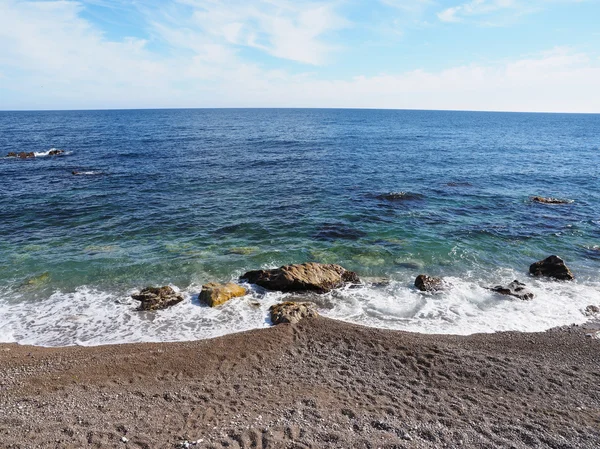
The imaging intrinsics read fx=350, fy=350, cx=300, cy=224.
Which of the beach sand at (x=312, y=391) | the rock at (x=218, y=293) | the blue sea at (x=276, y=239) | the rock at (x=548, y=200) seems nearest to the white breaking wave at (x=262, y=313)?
the blue sea at (x=276, y=239)

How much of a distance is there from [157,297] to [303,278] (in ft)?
24.0

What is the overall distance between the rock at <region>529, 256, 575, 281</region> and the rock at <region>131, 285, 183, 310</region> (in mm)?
19713

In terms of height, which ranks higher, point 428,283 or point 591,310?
point 428,283

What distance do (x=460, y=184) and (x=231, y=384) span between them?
122 ft

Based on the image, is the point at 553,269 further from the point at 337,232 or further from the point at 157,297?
the point at 157,297

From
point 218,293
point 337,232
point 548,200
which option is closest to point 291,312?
point 218,293

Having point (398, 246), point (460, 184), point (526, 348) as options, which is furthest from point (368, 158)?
point (526, 348)

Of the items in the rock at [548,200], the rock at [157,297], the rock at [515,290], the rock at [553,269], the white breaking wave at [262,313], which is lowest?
the white breaking wave at [262,313]

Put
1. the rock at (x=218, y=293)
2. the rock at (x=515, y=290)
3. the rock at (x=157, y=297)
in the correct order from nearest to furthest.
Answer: the rock at (x=157, y=297)
the rock at (x=218, y=293)
the rock at (x=515, y=290)

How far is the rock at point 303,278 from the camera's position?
1816cm

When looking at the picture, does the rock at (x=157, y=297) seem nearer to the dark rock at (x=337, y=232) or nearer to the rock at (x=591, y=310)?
the dark rock at (x=337, y=232)

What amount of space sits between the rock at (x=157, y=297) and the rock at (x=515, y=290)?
16326mm

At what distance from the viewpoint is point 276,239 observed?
989 inches

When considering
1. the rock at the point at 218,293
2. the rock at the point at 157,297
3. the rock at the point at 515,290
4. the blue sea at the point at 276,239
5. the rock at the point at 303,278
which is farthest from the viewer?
the rock at the point at 303,278
